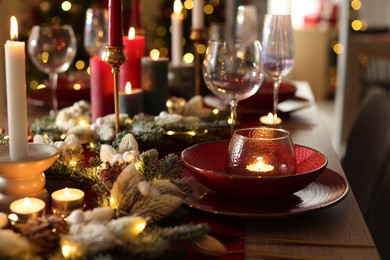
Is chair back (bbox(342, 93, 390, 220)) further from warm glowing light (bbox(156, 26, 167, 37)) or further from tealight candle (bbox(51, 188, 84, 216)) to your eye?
warm glowing light (bbox(156, 26, 167, 37))

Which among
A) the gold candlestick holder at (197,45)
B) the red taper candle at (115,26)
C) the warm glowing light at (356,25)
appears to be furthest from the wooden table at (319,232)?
the warm glowing light at (356,25)

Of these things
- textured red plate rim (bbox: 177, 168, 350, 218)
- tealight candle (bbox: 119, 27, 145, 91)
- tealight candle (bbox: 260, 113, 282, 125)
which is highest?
tealight candle (bbox: 119, 27, 145, 91)

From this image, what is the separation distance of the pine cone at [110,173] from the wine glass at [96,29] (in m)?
1.02

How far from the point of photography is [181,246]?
32.4 inches

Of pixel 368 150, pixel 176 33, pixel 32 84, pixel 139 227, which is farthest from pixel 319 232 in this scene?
pixel 32 84

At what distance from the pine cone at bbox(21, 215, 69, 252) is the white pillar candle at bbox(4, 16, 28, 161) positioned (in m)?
0.15

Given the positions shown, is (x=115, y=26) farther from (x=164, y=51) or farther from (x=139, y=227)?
(x=164, y=51)

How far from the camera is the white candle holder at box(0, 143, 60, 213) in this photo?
2.84ft

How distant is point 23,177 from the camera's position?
34.7 inches

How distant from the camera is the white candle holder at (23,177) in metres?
0.87

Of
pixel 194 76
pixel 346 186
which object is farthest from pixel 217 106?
pixel 346 186

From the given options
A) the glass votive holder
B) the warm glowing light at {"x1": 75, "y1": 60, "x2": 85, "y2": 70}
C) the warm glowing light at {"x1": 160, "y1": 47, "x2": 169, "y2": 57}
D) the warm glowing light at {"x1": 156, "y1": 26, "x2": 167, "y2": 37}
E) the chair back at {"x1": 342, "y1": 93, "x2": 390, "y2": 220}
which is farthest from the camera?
the warm glowing light at {"x1": 156, "y1": 26, "x2": 167, "y2": 37}

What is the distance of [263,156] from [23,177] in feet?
1.18

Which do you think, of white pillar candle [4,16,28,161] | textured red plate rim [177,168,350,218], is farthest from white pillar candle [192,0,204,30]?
white pillar candle [4,16,28,161]
